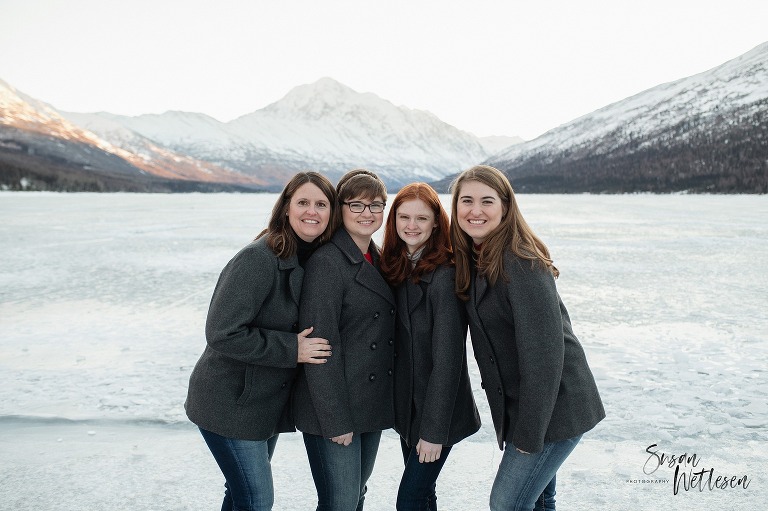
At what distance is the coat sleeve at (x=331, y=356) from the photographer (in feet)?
7.18

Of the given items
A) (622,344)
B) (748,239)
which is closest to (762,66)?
(748,239)

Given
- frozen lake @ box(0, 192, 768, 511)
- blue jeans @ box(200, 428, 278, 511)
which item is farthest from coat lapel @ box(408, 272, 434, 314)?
frozen lake @ box(0, 192, 768, 511)

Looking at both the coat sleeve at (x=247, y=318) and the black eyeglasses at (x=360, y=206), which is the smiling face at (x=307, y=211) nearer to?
the black eyeglasses at (x=360, y=206)

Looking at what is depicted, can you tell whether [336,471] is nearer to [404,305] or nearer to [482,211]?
[404,305]

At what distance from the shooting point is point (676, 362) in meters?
5.25

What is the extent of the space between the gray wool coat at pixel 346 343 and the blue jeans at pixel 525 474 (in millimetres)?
522

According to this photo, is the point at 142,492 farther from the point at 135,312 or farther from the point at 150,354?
the point at 135,312

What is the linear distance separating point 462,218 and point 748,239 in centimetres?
1734

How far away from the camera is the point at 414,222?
2316 mm

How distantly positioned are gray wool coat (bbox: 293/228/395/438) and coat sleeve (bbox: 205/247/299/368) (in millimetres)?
124

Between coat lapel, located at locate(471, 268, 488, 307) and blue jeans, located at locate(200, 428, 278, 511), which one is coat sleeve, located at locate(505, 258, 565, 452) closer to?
coat lapel, located at locate(471, 268, 488, 307)

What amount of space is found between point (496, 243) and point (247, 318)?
3.22 feet
